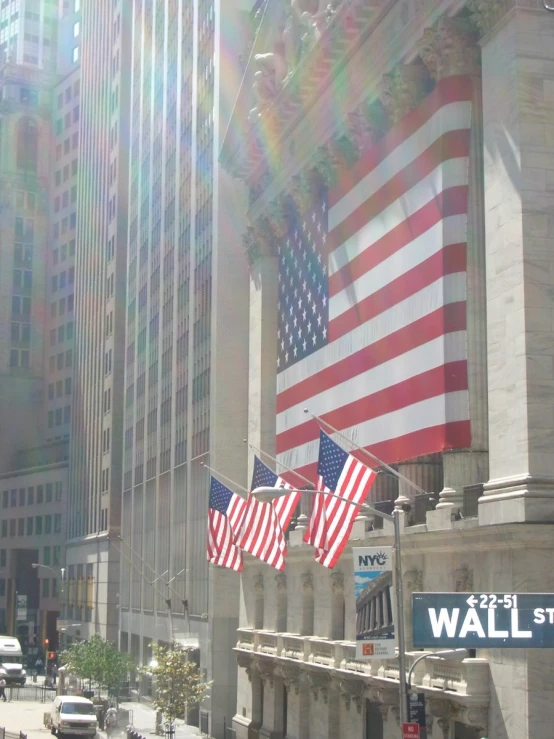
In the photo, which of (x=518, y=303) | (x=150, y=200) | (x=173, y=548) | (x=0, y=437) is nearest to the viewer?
(x=518, y=303)

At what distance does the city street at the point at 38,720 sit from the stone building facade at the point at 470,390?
1026cm

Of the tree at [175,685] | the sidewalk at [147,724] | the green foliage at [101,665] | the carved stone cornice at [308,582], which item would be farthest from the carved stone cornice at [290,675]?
the green foliage at [101,665]

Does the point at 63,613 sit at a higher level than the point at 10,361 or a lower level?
lower

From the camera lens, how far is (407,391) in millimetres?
38844

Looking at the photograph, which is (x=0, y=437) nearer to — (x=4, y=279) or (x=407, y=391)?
(x=4, y=279)

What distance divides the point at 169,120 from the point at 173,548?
29373 mm

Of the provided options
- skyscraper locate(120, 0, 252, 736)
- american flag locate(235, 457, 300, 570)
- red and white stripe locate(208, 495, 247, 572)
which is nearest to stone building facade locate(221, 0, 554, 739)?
american flag locate(235, 457, 300, 570)

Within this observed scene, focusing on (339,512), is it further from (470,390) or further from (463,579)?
(470,390)

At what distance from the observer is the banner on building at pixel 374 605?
1128 inches

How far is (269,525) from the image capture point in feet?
134

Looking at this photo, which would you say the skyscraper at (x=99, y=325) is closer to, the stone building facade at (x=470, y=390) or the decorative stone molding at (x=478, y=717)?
the stone building facade at (x=470, y=390)

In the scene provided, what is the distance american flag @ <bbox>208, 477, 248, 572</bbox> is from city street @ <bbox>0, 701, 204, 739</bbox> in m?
16.5

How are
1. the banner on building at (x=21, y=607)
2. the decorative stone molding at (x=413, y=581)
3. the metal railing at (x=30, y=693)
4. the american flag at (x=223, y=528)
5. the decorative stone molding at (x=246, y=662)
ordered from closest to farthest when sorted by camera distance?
the decorative stone molding at (x=413, y=581) → the american flag at (x=223, y=528) → the decorative stone molding at (x=246, y=662) → the metal railing at (x=30, y=693) → the banner on building at (x=21, y=607)

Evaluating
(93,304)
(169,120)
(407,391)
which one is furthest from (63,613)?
(407,391)
